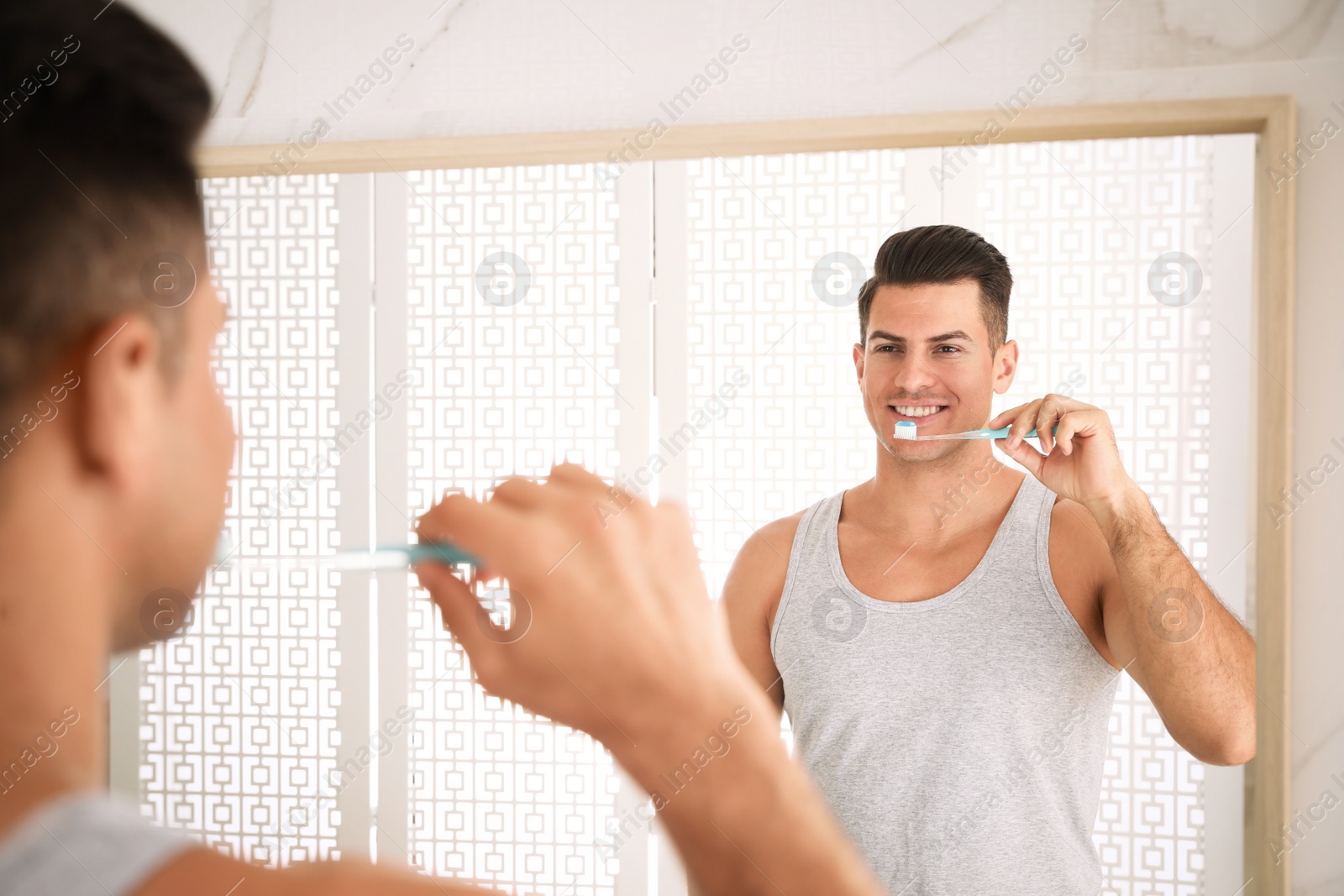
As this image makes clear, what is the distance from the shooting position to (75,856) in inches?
6.1

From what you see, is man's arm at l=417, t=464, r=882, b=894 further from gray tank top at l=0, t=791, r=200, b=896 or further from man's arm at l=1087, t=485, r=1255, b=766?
man's arm at l=1087, t=485, r=1255, b=766

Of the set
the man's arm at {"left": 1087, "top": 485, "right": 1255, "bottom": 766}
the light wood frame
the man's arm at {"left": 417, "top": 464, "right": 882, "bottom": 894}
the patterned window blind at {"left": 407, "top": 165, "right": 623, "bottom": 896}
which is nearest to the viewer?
the man's arm at {"left": 417, "top": 464, "right": 882, "bottom": 894}

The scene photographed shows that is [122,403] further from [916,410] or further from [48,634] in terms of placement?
[916,410]

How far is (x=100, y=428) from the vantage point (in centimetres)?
16

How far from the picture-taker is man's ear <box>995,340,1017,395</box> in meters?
0.96

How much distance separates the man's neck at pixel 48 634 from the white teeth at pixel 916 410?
34.1 inches

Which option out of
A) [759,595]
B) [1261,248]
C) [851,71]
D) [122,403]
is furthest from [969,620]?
[122,403]

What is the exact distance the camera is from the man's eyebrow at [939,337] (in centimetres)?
96

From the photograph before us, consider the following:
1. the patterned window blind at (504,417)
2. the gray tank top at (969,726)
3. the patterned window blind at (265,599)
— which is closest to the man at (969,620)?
the gray tank top at (969,726)

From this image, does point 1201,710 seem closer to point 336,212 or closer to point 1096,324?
point 1096,324

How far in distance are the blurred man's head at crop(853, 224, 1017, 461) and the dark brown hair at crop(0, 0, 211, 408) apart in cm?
84

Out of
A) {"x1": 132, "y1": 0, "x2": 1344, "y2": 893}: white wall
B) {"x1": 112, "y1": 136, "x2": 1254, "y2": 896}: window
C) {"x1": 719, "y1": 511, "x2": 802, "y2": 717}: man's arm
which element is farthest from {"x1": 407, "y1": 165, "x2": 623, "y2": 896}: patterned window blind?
{"x1": 719, "y1": 511, "x2": 802, "y2": 717}: man's arm

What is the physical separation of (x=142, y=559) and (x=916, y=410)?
0.87 m

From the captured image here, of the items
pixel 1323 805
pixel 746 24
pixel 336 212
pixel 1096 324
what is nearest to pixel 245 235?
pixel 336 212
